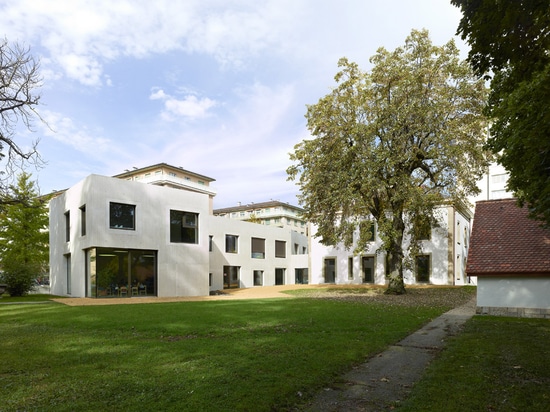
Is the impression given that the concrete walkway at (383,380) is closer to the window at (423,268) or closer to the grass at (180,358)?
the grass at (180,358)

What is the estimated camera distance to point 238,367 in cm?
611

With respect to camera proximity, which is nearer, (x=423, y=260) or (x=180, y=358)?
(x=180, y=358)

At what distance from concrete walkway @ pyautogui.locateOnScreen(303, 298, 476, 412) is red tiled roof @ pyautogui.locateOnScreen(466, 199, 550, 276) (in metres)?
6.33

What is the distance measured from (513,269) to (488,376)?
9226mm

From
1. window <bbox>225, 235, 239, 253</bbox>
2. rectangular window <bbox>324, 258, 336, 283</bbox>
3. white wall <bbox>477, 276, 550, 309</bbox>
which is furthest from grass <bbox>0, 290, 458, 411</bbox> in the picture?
rectangular window <bbox>324, 258, 336, 283</bbox>

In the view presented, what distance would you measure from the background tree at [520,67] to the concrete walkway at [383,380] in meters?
3.83

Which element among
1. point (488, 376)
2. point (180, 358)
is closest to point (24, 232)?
point (180, 358)

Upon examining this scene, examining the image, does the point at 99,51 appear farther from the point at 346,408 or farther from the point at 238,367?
the point at 346,408

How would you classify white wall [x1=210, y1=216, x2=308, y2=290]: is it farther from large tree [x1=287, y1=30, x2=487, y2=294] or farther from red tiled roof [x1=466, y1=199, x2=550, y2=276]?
red tiled roof [x1=466, y1=199, x2=550, y2=276]

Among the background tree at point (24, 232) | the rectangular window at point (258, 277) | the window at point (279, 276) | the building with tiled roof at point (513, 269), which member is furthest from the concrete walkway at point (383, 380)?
the window at point (279, 276)

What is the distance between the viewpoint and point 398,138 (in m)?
20.0

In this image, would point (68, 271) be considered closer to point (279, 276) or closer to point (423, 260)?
point (279, 276)

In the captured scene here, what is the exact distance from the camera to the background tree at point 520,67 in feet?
20.1

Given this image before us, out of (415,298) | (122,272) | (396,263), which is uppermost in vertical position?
(396,263)
